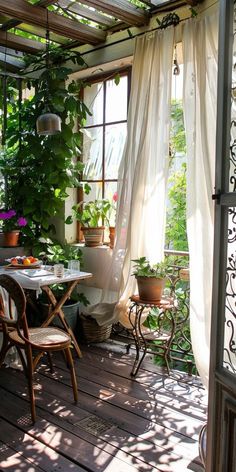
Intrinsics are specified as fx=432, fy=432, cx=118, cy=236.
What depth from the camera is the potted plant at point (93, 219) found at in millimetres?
4262

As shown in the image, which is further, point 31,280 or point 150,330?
point 150,330

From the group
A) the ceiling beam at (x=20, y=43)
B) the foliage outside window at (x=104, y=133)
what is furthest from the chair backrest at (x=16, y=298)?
the ceiling beam at (x=20, y=43)

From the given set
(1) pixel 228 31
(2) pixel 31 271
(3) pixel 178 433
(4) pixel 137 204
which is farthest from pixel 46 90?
(3) pixel 178 433

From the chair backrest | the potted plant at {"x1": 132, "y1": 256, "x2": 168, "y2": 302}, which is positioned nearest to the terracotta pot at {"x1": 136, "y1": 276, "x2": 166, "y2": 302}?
the potted plant at {"x1": 132, "y1": 256, "x2": 168, "y2": 302}

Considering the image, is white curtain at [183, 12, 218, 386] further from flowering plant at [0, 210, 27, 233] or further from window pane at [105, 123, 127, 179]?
flowering plant at [0, 210, 27, 233]

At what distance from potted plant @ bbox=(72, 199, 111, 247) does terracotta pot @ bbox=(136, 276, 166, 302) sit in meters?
1.05

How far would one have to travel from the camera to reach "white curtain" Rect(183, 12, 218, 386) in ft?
10.1

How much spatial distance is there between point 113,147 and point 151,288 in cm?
164

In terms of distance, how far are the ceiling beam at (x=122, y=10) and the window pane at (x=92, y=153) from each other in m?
1.15

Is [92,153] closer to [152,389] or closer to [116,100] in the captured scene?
[116,100]

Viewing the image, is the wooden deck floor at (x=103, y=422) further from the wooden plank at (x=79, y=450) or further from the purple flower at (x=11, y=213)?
the purple flower at (x=11, y=213)

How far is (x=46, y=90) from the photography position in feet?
13.6

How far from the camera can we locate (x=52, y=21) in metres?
3.58

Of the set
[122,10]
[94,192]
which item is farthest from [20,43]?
[94,192]
